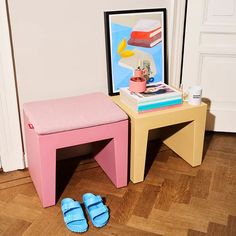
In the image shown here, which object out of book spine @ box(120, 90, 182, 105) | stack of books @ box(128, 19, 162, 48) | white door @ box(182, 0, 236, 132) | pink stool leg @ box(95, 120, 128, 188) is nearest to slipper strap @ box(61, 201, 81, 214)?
pink stool leg @ box(95, 120, 128, 188)

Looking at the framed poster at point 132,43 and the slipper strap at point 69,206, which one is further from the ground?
the framed poster at point 132,43

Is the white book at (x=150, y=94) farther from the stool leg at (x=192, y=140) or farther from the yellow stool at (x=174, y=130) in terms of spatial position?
the stool leg at (x=192, y=140)

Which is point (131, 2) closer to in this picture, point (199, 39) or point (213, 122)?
point (199, 39)

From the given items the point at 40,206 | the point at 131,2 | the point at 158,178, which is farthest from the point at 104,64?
the point at 40,206

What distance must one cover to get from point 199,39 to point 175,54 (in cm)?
18

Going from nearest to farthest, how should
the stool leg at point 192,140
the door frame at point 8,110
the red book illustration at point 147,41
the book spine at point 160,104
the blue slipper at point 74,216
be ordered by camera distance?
the blue slipper at point 74,216 → the door frame at point 8,110 → the book spine at point 160,104 → the stool leg at point 192,140 → the red book illustration at point 147,41

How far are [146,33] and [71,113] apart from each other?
0.76 meters

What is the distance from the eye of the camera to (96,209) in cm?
174

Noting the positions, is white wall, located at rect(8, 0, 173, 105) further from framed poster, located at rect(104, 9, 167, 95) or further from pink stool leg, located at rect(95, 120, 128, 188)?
pink stool leg, located at rect(95, 120, 128, 188)

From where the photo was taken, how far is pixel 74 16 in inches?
77.3

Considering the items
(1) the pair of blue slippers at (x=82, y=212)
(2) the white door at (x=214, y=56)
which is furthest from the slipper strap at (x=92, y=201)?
(2) the white door at (x=214, y=56)

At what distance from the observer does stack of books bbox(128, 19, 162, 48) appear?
7.09 ft

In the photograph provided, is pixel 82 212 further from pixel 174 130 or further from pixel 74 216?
pixel 174 130

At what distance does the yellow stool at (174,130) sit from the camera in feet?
6.19
